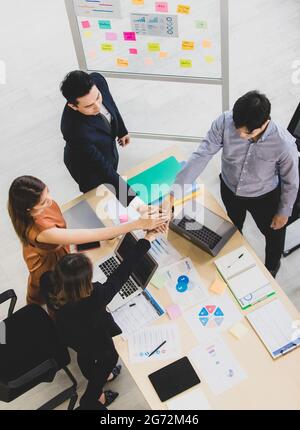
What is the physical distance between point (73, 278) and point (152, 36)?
7.02 feet

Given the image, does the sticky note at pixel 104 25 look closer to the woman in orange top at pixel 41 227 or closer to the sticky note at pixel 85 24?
the sticky note at pixel 85 24

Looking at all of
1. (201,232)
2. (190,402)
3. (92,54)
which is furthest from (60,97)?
(190,402)

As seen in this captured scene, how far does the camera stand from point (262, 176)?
272cm

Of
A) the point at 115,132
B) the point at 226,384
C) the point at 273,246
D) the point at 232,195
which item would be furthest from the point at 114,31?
the point at 226,384

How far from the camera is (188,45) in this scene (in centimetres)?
360

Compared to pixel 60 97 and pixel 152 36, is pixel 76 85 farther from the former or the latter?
pixel 60 97

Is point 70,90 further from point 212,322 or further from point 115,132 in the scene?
point 212,322

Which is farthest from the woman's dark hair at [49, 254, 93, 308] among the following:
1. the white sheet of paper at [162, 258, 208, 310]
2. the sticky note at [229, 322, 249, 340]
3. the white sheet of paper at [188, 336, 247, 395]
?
the sticky note at [229, 322, 249, 340]

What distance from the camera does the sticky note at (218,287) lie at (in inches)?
106

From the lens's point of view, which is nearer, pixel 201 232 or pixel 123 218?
pixel 201 232

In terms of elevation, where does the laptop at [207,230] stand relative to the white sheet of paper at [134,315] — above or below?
above

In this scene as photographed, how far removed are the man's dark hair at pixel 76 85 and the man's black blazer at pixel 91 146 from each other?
6.3 inches

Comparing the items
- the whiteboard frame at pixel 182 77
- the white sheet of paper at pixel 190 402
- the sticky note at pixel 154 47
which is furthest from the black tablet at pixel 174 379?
the sticky note at pixel 154 47

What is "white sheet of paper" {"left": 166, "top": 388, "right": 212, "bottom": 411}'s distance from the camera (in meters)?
2.44
